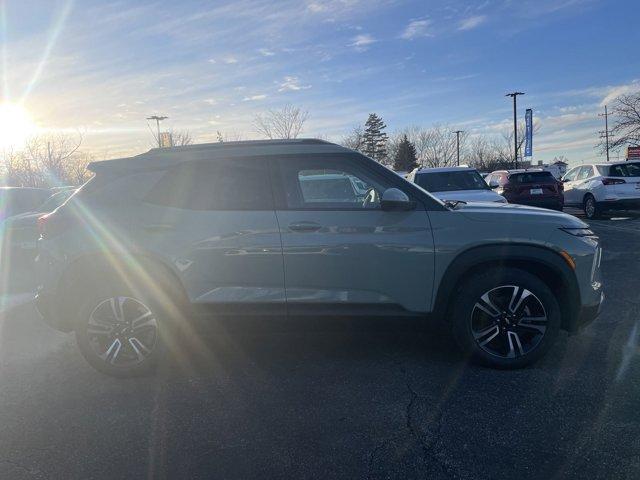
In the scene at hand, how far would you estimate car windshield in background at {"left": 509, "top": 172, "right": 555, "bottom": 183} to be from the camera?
15.1 meters

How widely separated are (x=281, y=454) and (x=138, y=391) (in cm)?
147

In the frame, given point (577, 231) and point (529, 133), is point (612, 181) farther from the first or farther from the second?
point (529, 133)

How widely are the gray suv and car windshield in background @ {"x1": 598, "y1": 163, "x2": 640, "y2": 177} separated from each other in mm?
12215

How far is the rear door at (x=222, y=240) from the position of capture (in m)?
3.72

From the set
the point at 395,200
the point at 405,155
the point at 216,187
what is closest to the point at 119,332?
the point at 216,187

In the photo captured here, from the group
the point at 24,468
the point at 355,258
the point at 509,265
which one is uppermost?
the point at 355,258

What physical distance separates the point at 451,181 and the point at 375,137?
64362 millimetres

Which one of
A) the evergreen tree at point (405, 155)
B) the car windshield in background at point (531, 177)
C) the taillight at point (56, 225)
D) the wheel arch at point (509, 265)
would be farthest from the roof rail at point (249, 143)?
the evergreen tree at point (405, 155)

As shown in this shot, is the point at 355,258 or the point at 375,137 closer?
the point at 355,258

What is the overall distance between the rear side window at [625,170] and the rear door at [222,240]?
1368 cm

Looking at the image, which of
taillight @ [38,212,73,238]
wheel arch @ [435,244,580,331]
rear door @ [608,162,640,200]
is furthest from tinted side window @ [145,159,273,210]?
rear door @ [608,162,640,200]

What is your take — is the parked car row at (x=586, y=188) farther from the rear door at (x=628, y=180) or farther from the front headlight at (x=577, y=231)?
Result: the front headlight at (x=577, y=231)

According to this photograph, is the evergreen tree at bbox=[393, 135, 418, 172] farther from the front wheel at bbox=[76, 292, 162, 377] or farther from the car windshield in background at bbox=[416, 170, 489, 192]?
the front wheel at bbox=[76, 292, 162, 377]

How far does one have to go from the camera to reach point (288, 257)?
3.71 meters
